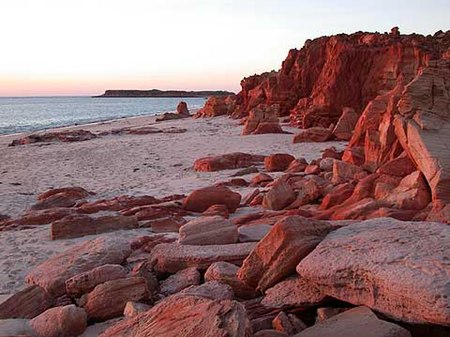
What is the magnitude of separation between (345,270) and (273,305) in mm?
666

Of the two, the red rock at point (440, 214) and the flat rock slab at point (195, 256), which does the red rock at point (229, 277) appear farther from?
the red rock at point (440, 214)

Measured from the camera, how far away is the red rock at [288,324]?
3791mm

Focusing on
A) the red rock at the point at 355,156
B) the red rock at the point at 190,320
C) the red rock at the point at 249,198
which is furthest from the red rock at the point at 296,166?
the red rock at the point at 190,320

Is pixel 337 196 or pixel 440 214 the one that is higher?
pixel 440 214

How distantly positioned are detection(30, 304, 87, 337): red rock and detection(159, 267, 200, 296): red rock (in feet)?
2.62

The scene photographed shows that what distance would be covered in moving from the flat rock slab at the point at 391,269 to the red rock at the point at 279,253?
0.53 feet

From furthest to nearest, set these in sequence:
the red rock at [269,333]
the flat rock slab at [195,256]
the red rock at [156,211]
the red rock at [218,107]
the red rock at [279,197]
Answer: the red rock at [218,107] < the red rock at [156,211] < the red rock at [279,197] < the flat rock slab at [195,256] < the red rock at [269,333]

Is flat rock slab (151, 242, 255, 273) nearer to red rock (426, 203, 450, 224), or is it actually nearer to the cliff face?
red rock (426, 203, 450, 224)

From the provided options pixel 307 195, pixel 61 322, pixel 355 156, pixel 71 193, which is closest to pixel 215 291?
pixel 61 322

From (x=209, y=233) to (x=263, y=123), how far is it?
17.2 m

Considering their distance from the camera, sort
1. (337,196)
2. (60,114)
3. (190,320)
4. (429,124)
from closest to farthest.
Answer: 1. (190,320)
2. (429,124)
3. (337,196)
4. (60,114)

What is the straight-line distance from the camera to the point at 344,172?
9.11 meters

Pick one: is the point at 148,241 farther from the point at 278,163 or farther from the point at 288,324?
the point at 278,163

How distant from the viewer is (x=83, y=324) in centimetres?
454
